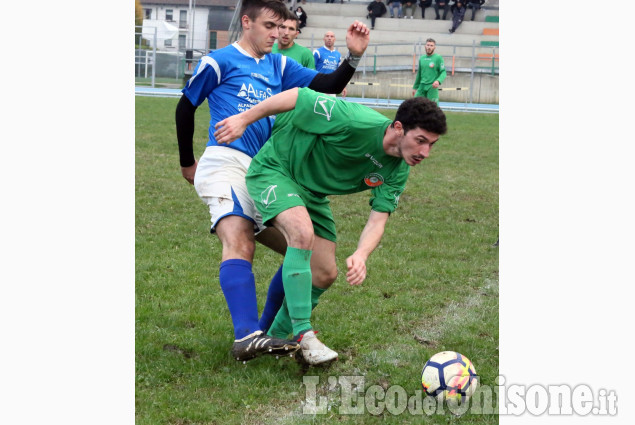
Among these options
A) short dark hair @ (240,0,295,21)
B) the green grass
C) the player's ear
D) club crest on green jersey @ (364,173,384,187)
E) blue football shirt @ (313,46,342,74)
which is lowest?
the green grass

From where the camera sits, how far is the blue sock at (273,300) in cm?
475

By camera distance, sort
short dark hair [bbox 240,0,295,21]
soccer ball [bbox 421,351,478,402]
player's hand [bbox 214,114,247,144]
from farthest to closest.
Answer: short dark hair [bbox 240,0,295,21]
player's hand [bbox 214,114,247,144]
soccer ball [bbox 421,351,478,402]

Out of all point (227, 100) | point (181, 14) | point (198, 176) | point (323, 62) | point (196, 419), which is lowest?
point (196, 419)

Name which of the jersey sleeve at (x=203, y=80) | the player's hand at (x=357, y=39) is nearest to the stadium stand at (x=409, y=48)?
the player's hand at (x=357, y=39)

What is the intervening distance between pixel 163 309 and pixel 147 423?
184cm

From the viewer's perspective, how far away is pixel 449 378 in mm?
3850

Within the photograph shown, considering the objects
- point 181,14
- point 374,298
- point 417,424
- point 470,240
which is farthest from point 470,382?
point 181,14

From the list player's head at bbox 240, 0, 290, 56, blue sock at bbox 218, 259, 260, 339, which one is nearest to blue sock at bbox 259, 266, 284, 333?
blue sock at bbox 218, 259, 260, 339

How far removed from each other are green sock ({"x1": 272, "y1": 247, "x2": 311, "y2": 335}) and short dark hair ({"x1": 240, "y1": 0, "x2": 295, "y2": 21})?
61.8 inches

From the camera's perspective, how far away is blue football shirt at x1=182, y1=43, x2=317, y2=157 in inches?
188

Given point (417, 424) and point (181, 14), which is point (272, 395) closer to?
point (417, 424)

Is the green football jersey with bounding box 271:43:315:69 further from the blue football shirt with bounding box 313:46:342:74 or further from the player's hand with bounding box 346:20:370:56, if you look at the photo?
the player's hand with bounding box 346:20:370:56

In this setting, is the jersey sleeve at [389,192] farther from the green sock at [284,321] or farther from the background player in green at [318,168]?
the green sock at [284,321]

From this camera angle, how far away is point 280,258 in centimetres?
696
